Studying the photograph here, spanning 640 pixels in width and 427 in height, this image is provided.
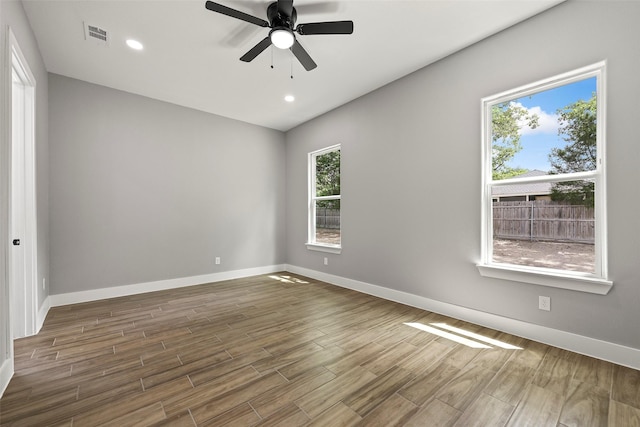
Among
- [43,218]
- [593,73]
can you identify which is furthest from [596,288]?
[43,218]

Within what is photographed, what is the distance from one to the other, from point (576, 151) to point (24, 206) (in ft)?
Result: 16.2

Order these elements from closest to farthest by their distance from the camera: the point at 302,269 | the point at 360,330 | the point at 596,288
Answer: the point at 596,288 < the point at 360,330 < the point at 302,269

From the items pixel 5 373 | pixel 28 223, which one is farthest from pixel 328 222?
pixel 5 373

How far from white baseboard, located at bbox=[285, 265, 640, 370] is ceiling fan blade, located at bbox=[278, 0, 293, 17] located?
10.5ft

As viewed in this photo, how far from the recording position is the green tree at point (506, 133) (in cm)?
259

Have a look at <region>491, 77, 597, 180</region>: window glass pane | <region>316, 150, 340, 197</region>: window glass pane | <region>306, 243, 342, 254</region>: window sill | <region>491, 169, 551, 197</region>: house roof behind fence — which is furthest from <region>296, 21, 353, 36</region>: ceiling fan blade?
<region>306, 243, 342, 254</region>: window sill

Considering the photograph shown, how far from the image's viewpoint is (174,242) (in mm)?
4230

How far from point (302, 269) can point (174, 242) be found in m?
2.24

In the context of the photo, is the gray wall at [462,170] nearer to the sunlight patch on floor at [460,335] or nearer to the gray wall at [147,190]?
the sunlight patch on floor at [460,335]

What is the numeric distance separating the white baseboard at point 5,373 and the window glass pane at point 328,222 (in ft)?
12.0

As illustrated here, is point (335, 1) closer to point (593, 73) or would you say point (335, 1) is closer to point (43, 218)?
point (593, 73)

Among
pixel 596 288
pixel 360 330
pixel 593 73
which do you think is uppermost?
pixel 593 73

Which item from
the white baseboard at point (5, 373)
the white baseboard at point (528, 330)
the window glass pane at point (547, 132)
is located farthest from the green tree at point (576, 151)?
the white baseboard at point (5, 373)

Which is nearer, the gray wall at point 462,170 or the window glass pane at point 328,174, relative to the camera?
the gray wall at point 462,170
